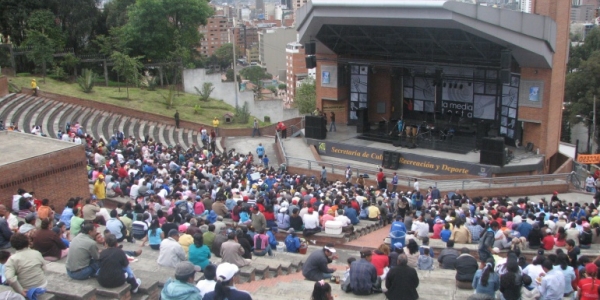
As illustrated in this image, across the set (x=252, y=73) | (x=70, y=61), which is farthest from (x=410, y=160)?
(x=252, y=73)

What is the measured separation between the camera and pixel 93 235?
10.1 meters

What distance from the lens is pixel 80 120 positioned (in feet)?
98.8

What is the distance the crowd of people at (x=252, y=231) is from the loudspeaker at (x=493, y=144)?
4.02 metres

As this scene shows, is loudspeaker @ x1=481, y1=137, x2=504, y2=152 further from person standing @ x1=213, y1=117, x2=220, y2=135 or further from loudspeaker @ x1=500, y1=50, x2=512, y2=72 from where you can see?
person standing @ x1=213, y1=117, x2=220, y2=135

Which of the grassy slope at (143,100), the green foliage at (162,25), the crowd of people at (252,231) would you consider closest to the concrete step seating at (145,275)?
Result: the crowd of people at (252,231)

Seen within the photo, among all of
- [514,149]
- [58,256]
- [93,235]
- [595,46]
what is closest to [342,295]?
[93,235]

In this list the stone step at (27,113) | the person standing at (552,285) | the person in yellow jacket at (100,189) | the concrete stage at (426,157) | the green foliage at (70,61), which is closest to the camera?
the person standing at (552,285)

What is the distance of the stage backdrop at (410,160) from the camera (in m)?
25.6

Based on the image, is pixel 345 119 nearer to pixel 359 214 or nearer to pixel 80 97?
pixel 80 97

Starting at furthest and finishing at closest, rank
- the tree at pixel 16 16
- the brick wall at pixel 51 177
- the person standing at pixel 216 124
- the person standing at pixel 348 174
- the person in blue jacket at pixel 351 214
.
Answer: the tree at pixel 16 16
the person standing at pixel 216 124
the person standing at pixel 348 174
the person in blue jacket at pixel 351 214
the brick wall at pixel 51 177

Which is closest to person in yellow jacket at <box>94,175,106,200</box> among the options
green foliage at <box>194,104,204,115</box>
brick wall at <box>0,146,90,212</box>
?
brick wall at <box>0,146,90,212</box>

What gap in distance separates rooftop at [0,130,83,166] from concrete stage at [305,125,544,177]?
15037mm

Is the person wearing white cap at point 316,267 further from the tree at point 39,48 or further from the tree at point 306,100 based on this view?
the tree at point 306,100

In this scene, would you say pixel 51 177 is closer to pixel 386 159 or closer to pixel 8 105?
pixel 8 105
